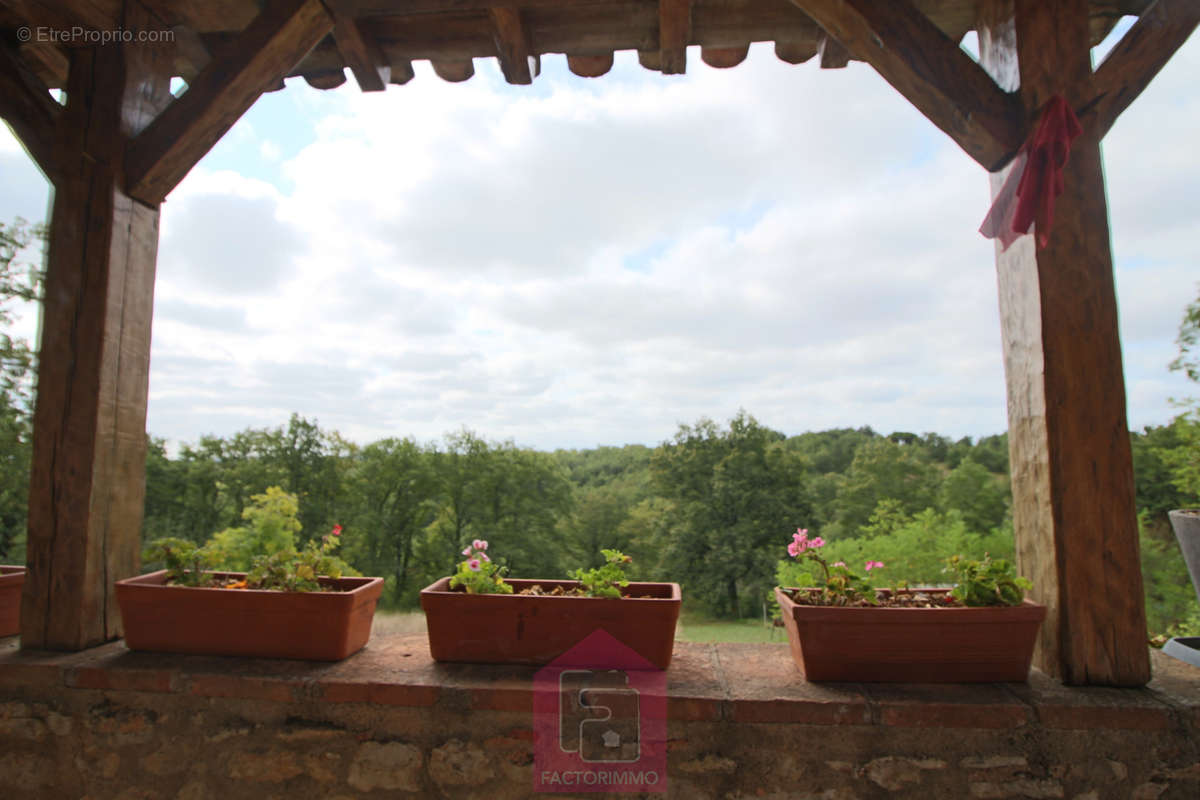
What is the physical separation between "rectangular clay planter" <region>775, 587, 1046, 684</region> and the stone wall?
1.6 inches

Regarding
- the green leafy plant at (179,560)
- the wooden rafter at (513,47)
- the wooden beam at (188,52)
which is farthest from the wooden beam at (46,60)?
the green leafy plant at (179,560)

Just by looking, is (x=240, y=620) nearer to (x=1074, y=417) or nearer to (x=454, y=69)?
(x=454, y=69)

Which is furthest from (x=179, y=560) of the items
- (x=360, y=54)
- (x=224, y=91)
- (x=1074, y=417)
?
(x=1074, y=417)

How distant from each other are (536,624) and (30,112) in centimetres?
222

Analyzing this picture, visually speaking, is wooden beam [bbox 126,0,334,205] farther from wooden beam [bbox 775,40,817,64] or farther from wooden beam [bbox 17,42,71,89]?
wooden beam [bbox 775,40,817,64]

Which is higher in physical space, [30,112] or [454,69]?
[454,69]

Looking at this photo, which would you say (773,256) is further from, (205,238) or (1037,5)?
(205,238)

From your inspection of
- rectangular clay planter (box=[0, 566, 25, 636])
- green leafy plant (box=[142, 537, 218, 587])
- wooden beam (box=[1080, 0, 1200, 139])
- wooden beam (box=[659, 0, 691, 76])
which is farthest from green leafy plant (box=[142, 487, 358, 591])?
wooden beam (box=[1080, 0, 1200, 139])

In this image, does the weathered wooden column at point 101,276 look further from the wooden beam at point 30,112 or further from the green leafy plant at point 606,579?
the green leafy plant at point 606,579

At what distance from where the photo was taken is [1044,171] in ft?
4.69

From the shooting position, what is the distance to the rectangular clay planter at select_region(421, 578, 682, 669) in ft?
5.35

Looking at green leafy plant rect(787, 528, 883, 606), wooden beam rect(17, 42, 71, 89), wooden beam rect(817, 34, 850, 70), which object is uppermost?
wooden beam rect(17, 42, 71, 89)

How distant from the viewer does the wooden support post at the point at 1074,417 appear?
1465 millimetres

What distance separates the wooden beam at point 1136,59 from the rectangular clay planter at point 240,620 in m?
2.40
